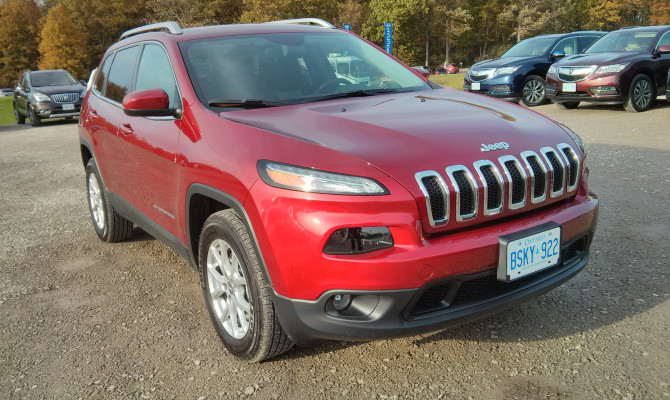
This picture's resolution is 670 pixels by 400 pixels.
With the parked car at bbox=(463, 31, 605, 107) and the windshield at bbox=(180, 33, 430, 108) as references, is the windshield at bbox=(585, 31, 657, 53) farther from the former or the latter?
the windshield at bbox=(180, 33, 430, 108)

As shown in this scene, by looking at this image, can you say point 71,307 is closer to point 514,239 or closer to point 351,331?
point 351,331

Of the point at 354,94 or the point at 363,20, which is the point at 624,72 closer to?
the point at 354,94

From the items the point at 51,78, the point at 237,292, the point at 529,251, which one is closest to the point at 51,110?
the point at 51,78

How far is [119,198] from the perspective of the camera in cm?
448

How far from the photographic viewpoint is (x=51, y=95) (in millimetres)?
17703

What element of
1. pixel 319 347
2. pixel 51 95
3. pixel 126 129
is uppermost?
pixel 126 129

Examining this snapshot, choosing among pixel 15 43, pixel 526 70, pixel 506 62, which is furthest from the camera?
pixel 15 43

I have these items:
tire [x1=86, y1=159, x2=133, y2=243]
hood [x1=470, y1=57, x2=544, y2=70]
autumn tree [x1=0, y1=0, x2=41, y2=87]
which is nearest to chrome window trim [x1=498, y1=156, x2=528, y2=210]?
tire [x1=86, y1=159, x2=133, y2=243]

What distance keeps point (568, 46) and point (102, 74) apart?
12434 mm

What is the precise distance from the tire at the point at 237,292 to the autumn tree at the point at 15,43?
Answer: 86118 millimetres

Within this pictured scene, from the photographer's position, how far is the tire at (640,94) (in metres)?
11.4

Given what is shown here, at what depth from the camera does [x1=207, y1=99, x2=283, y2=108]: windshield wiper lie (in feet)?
10.6

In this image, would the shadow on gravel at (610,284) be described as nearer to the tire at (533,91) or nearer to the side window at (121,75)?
the side window at (121,75)

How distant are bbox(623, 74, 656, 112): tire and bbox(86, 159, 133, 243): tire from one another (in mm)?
10098
